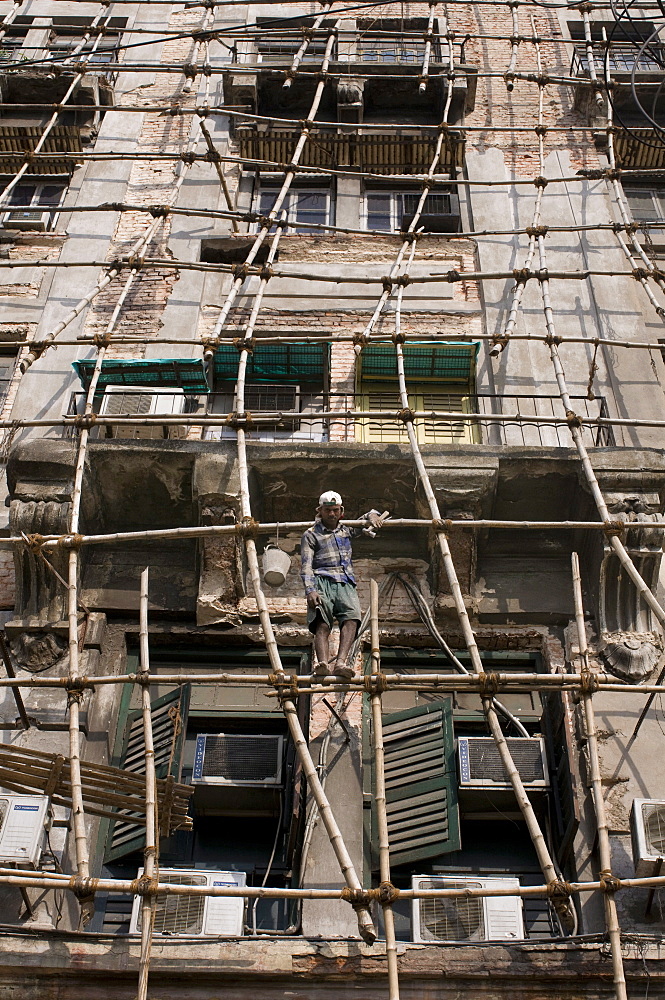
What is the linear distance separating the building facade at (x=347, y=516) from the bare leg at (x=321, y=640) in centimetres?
69

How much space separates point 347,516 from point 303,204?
22.6 ft

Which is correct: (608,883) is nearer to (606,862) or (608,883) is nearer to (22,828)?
(606,862)

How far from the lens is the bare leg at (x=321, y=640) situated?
945 centimetres

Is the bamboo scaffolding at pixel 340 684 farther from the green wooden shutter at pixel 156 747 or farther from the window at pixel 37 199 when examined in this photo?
the window at pixel 37 199

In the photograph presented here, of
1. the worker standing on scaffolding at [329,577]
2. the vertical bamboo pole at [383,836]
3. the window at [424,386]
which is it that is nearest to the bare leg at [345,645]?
the worker standing on scaffolding at [329,577]

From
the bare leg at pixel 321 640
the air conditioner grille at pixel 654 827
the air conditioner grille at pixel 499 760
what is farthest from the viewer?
the air conditioner grille at pixel 499 760

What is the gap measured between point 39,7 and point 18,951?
17320 millimetres

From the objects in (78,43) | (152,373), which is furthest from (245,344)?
(78,43)

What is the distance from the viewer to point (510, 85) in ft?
58.5

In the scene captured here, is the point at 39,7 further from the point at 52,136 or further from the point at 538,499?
the point at 538,499

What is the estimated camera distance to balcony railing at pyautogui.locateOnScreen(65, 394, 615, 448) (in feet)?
40.3

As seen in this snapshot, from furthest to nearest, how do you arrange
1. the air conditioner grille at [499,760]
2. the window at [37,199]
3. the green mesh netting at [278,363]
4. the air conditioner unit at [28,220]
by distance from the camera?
the window at [37,199] → the air conditioner unit at [28,220] → the green mesh netting at [278,363] → the air conditioner grille at [499,760]

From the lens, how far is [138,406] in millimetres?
12336

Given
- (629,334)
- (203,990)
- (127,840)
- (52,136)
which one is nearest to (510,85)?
(629,334)
